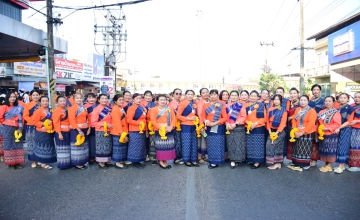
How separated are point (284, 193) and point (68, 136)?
4.01 metres

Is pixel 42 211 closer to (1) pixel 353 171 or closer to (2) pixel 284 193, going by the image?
(2) pixel 284 193

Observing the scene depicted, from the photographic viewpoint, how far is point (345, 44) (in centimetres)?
1678

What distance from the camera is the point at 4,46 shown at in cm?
1022

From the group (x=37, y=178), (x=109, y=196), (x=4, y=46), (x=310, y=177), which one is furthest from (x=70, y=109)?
(x=4, y=46)

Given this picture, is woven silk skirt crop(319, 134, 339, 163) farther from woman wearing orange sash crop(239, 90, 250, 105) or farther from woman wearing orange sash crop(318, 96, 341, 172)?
woman wearing orange sash crop(239, 90, 250, 105)

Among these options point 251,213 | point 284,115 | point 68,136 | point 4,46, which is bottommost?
point 251,213

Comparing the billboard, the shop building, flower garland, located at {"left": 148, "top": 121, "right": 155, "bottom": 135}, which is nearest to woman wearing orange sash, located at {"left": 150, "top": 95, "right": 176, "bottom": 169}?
flower garland, located at {"left": 148, "top": 121, "right": 155, "bottom": 135}

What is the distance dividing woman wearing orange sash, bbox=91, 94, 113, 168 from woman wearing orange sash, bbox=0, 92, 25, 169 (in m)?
1.59

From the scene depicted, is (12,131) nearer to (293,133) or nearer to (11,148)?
(11,148)

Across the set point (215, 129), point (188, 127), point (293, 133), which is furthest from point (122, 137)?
point (293, 133)

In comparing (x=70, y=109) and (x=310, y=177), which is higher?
(x=70, y=109)

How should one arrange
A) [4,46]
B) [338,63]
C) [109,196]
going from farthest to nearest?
[338,63] → [4,46] → [109,196]

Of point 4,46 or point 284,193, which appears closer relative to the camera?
point 284,193

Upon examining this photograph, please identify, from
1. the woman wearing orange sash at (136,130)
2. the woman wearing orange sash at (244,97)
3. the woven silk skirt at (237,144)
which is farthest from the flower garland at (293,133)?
the woman wearing orange sash at (136,130)
